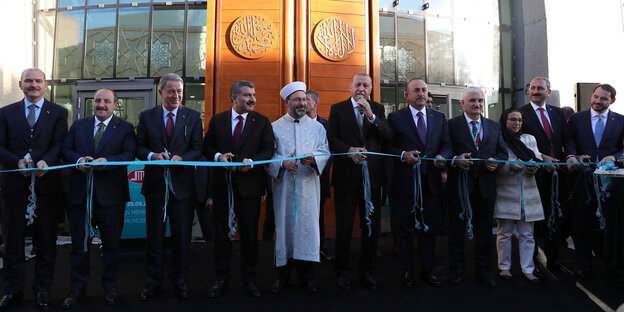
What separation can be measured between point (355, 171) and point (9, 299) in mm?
2784

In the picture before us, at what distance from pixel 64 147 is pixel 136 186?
5.92 ft

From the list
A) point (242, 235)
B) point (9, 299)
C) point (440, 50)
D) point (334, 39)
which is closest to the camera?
point (9, 299)

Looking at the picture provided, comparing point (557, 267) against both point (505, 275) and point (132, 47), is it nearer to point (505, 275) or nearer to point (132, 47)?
point (505, 275)

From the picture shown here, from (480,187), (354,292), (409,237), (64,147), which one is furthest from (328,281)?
(64,147)

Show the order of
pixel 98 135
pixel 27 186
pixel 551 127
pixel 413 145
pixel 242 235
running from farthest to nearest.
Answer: pixel 551 127 → pixel 413 145 → pixel 242 235 → pixel 98 135 → pixel 27 186

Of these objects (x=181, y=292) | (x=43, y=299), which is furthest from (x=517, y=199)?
(x=43, y=299)

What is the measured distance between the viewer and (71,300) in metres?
3.15

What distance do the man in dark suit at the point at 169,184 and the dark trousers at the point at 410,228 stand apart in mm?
1744

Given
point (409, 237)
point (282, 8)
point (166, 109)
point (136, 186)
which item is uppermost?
point (282, 8)

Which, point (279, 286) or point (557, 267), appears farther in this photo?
point (557, 267)

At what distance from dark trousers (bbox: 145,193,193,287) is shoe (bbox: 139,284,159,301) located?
3cm

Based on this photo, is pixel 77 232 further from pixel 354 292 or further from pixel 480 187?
pixel 480 187

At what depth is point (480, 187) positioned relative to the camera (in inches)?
148

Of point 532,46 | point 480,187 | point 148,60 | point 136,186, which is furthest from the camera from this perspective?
point 532,46
